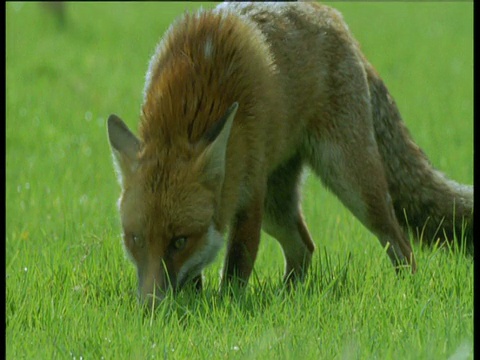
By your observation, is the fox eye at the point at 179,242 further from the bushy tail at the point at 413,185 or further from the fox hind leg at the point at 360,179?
the bushy tail at the point at 413,185

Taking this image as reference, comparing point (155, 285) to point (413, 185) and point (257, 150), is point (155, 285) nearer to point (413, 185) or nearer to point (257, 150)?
point (257, 150)

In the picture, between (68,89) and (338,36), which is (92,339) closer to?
(338,36)

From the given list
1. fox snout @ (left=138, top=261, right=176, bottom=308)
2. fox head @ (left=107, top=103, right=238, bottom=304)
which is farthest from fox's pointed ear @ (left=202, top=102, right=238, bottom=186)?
fox snout @ (left=138, top=261, right=176, bottom=308)

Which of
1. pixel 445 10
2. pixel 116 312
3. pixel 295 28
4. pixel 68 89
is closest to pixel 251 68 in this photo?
pixel 295 28

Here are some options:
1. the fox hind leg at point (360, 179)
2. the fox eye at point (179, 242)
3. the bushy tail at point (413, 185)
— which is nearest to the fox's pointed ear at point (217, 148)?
the fox eye at point (179, 242)

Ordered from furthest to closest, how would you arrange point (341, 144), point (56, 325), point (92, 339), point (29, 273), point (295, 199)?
point (295, 199) → point (341, 144) → point (29, 273) → point (56, 325) → point (92, 339)

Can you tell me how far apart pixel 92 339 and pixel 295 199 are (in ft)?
9.86

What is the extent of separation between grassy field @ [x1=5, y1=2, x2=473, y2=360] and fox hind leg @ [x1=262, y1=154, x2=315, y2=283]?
0.81 feet

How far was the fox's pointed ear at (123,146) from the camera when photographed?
223 inches

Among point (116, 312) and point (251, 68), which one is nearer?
point (116, 312)

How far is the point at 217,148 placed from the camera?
5500 millimetres

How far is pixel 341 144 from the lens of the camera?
22.4 feet

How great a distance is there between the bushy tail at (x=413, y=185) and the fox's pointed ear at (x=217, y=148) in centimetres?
224

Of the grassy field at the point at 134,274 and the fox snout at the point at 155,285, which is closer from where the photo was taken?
the grassy field at the point at 134,274
